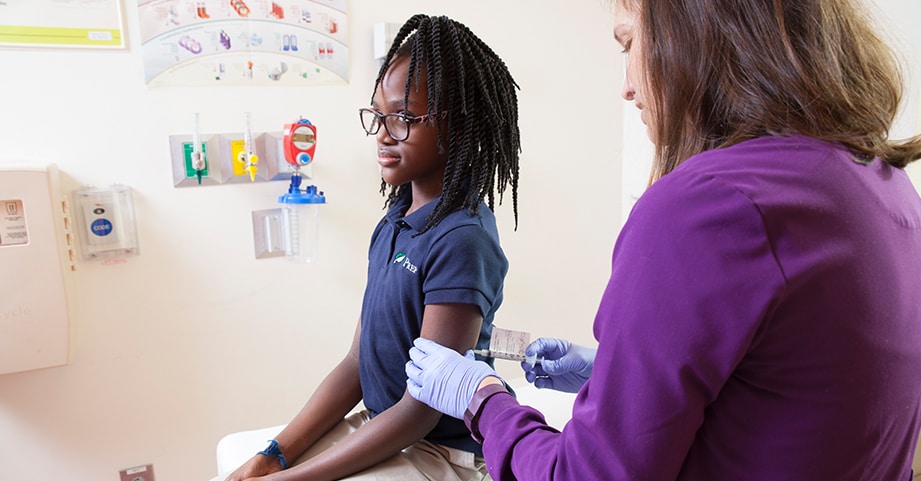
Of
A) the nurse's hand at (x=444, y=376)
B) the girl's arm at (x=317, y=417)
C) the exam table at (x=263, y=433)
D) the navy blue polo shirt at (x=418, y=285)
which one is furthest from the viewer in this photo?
the exam table at (x=263, y=433)

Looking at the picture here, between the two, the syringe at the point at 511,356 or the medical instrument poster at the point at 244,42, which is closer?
the syringe at the point at 511,356

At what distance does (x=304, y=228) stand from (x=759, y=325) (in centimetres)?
141

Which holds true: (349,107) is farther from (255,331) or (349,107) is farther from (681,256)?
(681,256)

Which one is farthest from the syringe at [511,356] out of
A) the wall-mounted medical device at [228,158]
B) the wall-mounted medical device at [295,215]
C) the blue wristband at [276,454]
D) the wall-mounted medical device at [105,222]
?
the wall-mounted medical device at [105,222]

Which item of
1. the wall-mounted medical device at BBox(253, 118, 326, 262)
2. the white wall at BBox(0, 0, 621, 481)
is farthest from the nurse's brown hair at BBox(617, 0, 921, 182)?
the white wall at BBox(0, 0, 621, 481)

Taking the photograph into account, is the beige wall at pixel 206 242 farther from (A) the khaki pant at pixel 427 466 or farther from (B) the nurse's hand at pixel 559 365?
(B) the nurse's hand at pixel 559 365

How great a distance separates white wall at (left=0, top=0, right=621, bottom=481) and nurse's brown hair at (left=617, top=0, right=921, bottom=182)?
125cm

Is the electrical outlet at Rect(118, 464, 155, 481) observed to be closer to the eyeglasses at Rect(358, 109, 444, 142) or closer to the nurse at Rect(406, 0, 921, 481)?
the eyeglasses at Rect(358, 109, 444, 142)

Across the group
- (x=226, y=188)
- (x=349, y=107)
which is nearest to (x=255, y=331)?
(x=226, y=188)

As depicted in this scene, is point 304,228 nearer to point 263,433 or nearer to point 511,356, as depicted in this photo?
point 263,433

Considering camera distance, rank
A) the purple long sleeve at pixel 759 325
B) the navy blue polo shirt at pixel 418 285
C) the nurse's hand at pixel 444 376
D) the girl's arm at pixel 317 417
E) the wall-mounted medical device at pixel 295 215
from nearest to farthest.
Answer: the purple long sleeve at pixel 759 325
the nurse's hand at pixel 444 376
the navy blue polo shirt at pixel 418 285
the girl's arm at pixel 317 417
the wall-mounted medical device at pixel 295 215

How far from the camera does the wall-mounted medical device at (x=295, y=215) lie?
1642 mm

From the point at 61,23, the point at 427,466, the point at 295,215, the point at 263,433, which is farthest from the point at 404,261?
the point at 61,23

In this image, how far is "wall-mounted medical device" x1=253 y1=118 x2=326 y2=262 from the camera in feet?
5.39
